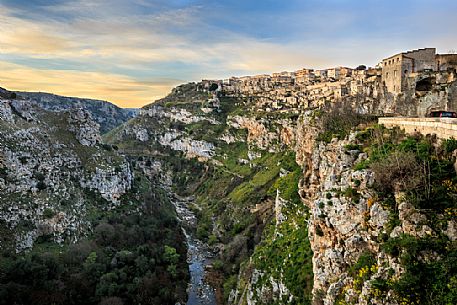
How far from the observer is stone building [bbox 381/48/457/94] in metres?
35.3

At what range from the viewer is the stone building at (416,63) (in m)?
35.3

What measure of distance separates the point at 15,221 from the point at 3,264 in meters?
6.96

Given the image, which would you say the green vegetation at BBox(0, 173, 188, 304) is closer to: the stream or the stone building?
the stream

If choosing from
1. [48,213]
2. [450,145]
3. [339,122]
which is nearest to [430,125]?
[450,145]

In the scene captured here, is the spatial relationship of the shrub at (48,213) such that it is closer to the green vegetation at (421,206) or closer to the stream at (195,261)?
the stream at (195,261)

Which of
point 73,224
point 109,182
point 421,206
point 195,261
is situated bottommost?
point 195,261

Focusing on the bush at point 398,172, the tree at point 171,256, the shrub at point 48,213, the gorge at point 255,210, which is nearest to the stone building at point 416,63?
the gorge at point 255,210

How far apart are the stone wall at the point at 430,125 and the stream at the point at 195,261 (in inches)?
1461

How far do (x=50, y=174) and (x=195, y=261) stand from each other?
1133 inches

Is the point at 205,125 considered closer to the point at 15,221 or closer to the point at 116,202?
the point at 116,202

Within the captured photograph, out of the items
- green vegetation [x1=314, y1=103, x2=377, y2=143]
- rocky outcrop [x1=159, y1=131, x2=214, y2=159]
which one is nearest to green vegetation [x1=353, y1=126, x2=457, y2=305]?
green vegetation [x1=314, y1=103, x2=377, y2=143]

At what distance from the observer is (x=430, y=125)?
19.3 meters

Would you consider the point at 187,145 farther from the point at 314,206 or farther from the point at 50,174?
the point at 314,206

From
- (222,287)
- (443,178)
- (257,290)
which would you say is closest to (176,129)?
(222,287)
